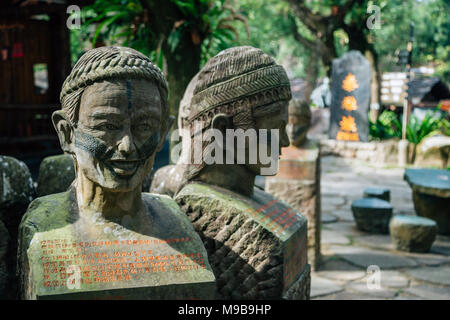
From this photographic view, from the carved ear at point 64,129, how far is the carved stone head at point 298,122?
2940 mm

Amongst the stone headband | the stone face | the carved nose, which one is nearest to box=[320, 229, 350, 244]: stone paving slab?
the stone headband

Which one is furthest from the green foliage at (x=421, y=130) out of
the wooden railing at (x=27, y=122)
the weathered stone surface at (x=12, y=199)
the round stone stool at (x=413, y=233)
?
the weathered stone surface at (x=12, y=199)

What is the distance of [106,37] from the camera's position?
15.4 ft

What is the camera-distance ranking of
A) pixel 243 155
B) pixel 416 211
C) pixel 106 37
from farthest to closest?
pixel 416 211 < pixel 106 37 < pixel 243 155

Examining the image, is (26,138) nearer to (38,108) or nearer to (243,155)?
(38,108)

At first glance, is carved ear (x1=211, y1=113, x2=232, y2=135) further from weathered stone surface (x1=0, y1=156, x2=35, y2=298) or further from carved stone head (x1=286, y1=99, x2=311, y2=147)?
carved stone head (x1=286, y1=99, x2=311, y2=147)

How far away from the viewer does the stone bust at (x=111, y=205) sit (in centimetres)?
157

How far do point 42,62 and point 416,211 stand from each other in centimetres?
668

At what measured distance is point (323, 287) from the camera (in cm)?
407

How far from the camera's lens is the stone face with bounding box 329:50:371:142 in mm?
10047

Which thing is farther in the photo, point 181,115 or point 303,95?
point 303,95

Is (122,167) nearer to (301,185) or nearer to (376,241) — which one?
(301,185)

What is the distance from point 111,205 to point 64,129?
0.32 metres
